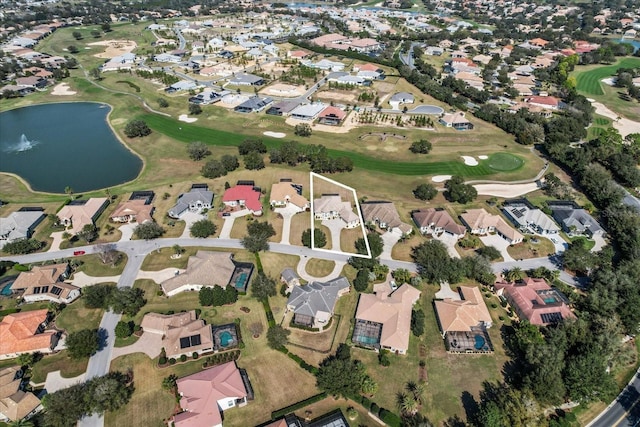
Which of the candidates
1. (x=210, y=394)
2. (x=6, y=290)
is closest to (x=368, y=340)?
(x=210, y=394)

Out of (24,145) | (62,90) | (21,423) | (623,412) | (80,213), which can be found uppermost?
(21,423)

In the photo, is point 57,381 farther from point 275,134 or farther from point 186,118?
point 186,118

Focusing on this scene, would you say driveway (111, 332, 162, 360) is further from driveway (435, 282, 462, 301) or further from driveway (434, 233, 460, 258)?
driveway (434, 233, 460, 258)

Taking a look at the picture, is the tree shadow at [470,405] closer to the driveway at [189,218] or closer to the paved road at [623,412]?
the paved road at [623,412]

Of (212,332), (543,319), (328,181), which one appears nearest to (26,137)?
(328,181)

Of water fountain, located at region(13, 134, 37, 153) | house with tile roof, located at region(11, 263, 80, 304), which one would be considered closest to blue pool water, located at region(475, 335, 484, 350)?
house with tile roof, located at region(11, 263, 80, 304)
